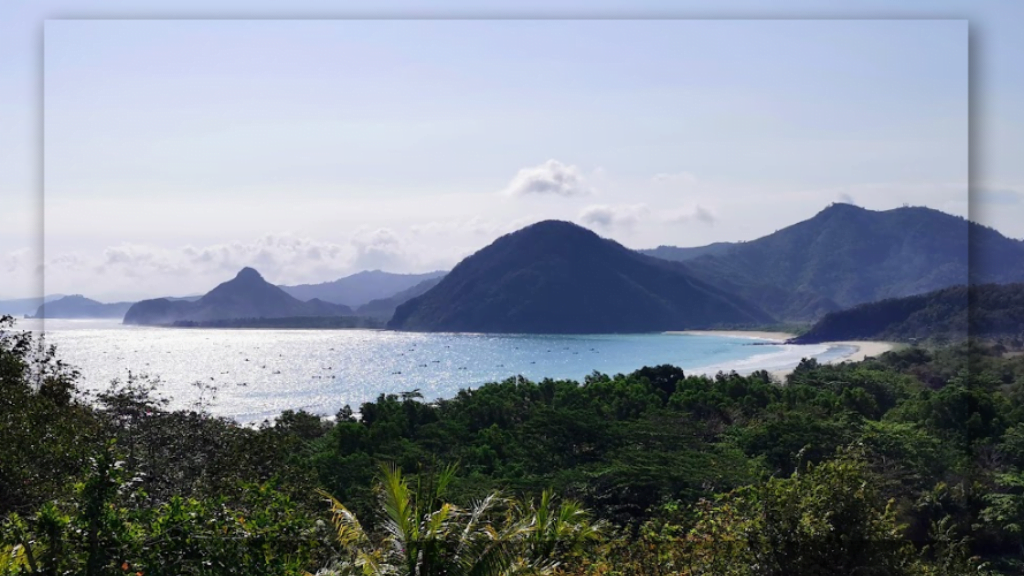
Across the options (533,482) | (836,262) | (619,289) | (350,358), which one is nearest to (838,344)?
(619,289)

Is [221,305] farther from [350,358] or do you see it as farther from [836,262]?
[836,262]

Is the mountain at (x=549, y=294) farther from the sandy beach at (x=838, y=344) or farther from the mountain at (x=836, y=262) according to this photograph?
the mountain at (x=836, y=262)

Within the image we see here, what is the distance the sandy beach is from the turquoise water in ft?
3.77

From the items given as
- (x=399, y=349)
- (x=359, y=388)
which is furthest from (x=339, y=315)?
(x=359, y=388)

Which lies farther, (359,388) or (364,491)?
(359,388)

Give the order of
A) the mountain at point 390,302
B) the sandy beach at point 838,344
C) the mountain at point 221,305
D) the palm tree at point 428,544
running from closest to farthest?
1. the palm tree at point 428,544
2. the sandy beach at point 838,344
3. the mountain at point 221,305
4. the mountain at point 390,302

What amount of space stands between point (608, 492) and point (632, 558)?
6754 mm

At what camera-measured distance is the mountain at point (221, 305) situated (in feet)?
146

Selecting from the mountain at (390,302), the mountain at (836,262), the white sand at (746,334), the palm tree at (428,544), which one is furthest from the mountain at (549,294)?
the palm tree at (428,544)

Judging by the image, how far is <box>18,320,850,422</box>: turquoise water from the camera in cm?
3475

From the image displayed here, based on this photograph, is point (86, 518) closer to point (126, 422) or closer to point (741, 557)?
point (741, 557)

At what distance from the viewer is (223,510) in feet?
8.90

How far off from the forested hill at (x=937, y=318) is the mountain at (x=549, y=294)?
49.7ft

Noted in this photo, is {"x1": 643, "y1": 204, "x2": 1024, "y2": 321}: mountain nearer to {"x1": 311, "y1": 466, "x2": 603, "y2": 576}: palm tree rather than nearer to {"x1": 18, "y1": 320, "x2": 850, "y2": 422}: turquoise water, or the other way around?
{"x1": 18, "y1": 320, "x2": 850, "y2": 422}: turquoise water
